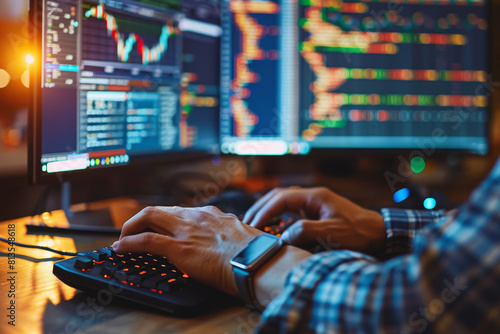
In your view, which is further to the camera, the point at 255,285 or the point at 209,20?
the point at 209,20

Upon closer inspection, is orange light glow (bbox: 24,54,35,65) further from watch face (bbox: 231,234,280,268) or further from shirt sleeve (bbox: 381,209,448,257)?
shirt sleeve (bbox: 381,209,448,257)

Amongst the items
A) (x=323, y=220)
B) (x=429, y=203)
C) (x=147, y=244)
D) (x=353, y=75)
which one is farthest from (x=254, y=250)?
(x=353, y=75)

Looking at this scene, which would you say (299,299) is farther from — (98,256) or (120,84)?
(120,84)

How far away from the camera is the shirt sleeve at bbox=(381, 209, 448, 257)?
82cm

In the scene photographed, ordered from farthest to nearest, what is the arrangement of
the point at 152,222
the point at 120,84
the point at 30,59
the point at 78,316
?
the point at 120,84, the point at 30,59, the point at 152,222, the point at 78,316

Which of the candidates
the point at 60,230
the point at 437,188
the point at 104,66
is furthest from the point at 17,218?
the point at 437,188

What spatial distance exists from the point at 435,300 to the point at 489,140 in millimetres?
1027

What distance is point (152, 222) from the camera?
26.7 inches

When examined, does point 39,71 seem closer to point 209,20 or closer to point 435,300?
point 209,20

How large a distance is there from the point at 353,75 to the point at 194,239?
80 cm

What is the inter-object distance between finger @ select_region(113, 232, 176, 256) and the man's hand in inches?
8.2

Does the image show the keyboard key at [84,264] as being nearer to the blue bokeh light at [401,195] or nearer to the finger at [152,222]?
the finger at [152,222]

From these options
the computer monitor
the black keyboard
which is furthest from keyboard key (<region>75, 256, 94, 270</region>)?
the computer monitor

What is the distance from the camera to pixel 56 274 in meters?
0.63
